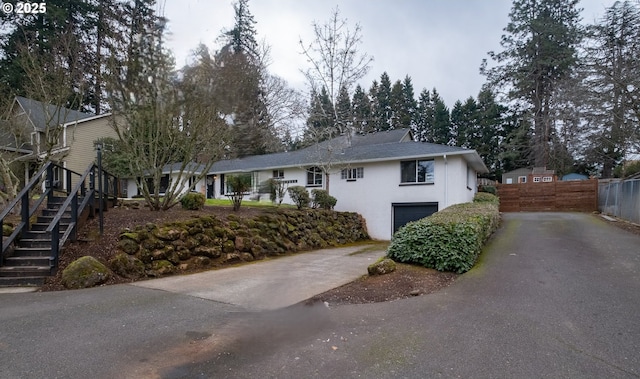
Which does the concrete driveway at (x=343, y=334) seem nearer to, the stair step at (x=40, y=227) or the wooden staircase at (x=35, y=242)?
the wooden staircase at (x=35, y=242)

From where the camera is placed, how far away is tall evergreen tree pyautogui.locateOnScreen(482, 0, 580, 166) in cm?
2831

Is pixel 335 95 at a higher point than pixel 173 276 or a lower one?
higher

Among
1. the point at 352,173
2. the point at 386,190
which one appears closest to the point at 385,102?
the point at 352,173

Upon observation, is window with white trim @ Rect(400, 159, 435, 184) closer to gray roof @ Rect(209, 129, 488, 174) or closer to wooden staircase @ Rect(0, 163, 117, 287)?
gray roof @ Rect(209, 129, 488, 174)

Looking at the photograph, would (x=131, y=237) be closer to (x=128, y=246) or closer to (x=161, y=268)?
(x=128, y=246)

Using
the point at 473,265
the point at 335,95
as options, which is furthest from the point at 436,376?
the point at 335,95

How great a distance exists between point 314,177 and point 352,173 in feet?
7.08

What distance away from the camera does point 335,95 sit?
1641cm

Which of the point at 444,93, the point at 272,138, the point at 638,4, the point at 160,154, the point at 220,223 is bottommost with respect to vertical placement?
the point at 220,223

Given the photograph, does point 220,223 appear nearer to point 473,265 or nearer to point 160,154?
point 160,154

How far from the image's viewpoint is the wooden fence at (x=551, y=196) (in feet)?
64.1

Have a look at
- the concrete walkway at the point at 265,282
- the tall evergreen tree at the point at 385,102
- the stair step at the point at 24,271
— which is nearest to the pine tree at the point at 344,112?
the concrete walkway at the point at 265,282

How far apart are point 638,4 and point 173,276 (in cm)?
1496
